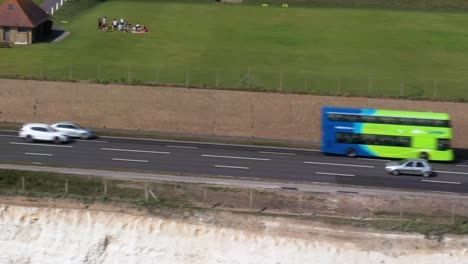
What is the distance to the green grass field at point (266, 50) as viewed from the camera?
55.0 meters

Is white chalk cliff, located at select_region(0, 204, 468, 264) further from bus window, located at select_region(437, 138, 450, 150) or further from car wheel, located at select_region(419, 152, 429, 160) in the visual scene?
bus window, located at select_region(437, 138, 450, 150)

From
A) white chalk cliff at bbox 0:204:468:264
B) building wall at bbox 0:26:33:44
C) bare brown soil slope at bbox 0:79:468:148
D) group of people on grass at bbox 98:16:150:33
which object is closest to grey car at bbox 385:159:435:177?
bare brown soil slope at bbox 0:79:468:148

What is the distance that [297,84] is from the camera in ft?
179

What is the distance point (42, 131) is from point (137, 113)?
711 cm

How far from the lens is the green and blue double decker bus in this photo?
45781mm

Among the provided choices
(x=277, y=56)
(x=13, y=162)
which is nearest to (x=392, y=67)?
(x=277, y=56)

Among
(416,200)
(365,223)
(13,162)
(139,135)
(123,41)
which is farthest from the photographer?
(123,41)

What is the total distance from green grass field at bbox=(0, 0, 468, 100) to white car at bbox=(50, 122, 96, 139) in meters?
7.04

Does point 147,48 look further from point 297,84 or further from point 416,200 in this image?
point 416,200

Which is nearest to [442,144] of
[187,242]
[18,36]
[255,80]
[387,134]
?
[387,134]

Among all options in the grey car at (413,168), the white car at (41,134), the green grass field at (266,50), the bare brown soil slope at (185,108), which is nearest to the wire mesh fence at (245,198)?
the grey car at (413,168)

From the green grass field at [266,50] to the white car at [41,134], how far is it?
8162mm

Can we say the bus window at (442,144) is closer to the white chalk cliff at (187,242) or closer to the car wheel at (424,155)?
the car wheel at (424,155)

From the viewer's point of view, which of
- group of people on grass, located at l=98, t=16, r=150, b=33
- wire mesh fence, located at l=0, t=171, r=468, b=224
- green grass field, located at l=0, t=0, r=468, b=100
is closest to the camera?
wire mesh fence, located at l=0, t=171, r=468, b=224
